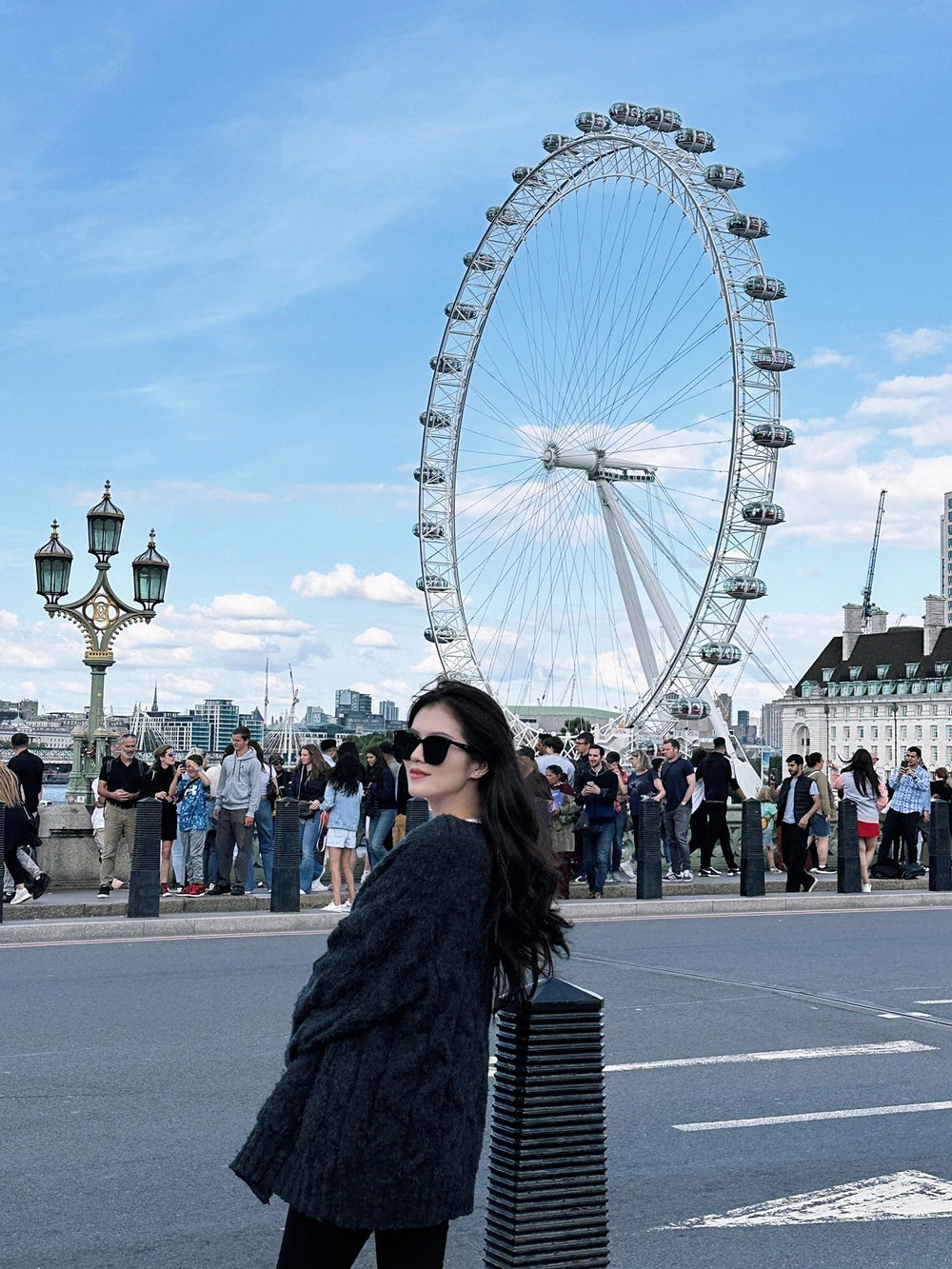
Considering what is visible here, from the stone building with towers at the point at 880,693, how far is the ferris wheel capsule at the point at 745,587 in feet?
370

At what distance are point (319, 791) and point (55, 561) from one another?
724 cm

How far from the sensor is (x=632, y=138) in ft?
140

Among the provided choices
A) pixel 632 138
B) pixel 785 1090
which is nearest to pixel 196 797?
pixel 785 1090

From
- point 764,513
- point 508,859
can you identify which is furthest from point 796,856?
point 764,513

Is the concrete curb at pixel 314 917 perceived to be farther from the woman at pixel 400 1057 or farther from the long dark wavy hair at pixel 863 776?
the woman at pixel 400 1057

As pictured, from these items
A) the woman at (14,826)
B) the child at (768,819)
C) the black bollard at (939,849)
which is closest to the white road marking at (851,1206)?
the woman at (14,826)

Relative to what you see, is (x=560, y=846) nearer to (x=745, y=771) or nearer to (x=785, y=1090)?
(x=785, y=1090)

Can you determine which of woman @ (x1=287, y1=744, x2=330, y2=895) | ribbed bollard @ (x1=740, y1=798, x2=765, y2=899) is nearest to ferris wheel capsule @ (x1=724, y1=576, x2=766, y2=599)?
ribbed bollard @ (x1=740, y1=798, x2=765, y2=899)

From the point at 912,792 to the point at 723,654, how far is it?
62.8 feet

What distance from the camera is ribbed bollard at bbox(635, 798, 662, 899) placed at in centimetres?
1766

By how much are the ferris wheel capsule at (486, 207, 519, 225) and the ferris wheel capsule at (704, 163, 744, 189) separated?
9.11 metres

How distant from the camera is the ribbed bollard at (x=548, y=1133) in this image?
3643 millimetres

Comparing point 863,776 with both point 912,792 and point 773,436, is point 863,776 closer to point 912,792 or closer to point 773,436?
point 912,792

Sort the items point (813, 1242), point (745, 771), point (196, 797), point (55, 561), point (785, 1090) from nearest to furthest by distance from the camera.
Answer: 1. point (813, 1242)
2. point (785, 1090)
3. point (196, 797)
4. point (55, 561)
5. point (745, 771)
